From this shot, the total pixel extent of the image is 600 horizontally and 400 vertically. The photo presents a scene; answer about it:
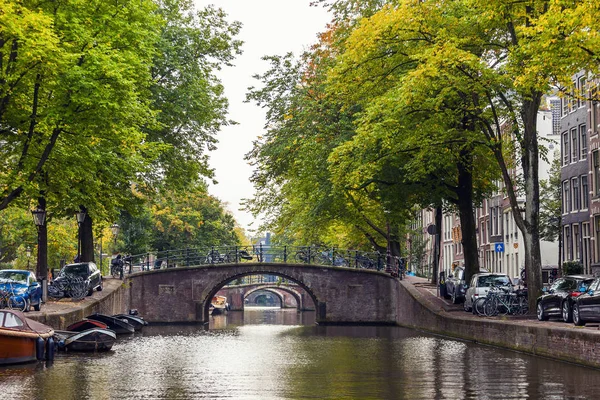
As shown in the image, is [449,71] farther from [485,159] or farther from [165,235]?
[165,235]

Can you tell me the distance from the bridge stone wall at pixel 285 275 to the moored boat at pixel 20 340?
29661 mm

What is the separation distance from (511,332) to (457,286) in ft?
44.4

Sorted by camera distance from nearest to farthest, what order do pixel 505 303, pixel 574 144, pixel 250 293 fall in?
pixel 505 303
pixel 574 144
pixel 250 293

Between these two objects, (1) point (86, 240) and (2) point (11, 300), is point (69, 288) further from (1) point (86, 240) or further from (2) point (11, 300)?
(2) point (11, 300)

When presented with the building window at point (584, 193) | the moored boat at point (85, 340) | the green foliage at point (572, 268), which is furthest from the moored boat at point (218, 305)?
the moored boat at point (85, 340)

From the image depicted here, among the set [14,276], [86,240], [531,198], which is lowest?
[14,276]

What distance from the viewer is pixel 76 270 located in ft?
137

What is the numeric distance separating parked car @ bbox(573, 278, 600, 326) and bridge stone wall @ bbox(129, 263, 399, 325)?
2783cm

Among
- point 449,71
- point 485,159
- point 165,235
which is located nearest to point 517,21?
point 449,71

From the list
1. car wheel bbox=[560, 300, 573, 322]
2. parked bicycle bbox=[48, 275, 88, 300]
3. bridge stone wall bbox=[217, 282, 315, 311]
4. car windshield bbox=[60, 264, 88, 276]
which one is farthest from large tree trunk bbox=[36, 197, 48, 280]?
bridge stone wall bbox=[217, 282, 315, 311]

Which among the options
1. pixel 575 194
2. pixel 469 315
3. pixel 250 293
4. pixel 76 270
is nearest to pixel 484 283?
pixel 469 315

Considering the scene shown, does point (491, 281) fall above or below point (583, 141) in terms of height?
below

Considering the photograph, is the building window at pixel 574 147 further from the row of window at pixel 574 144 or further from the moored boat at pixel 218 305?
the moored boat at pixel 218 305

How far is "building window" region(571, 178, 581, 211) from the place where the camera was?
51.4 meters
